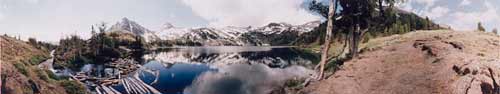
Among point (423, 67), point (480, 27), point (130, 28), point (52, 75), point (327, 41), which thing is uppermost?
point (130, 28)

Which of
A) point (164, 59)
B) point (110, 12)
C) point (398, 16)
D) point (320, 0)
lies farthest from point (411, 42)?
point (110, 12)

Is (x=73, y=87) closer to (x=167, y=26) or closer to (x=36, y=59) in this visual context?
(x=36, y=59)

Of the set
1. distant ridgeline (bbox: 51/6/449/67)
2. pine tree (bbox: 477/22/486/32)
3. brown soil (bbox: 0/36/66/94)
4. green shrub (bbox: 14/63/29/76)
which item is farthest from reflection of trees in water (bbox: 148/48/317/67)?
pine tree (bbox: 477/22/486/32)

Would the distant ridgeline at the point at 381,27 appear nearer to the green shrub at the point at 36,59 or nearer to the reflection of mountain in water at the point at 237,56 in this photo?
the reflection of mountain in water at the point at 237,56

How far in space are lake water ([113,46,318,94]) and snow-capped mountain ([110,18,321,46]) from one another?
17cm

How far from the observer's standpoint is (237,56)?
26.5ft

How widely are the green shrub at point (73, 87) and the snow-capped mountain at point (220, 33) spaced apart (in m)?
0.86

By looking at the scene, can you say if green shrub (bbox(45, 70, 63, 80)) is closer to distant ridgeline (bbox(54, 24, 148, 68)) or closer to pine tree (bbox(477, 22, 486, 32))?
distant ridgeline (bbox(54, 24, 148, 68))

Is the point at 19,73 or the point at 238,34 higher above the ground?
the point at 238,34

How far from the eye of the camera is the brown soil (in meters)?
4.67

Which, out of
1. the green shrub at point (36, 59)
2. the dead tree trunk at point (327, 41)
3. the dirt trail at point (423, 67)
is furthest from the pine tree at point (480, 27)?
the green shrub at point (36, 59)

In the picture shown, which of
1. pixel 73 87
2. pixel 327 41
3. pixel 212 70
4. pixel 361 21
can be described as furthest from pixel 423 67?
pixel 73 87

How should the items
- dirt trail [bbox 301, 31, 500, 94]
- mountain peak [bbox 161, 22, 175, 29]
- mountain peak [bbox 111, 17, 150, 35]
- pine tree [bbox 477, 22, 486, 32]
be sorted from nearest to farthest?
dirt trail [bbox 301, 31, 500, 94] < mountain peak [bbox 111, 17, 150, 35] < mountain peak [bbox 161, 22, 175, 29] < pine tree [bbox 477, 22, 486, 32]

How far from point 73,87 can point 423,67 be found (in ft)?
17.0
